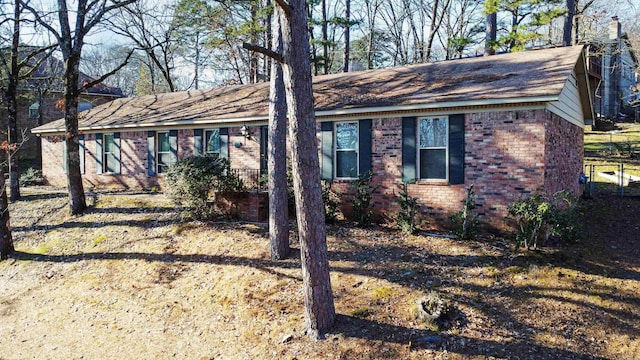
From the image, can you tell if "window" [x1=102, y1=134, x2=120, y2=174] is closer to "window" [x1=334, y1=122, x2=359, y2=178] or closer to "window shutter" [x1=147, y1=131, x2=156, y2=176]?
"window shutter" [x1=147, y1=131, x2=156, y2=176]

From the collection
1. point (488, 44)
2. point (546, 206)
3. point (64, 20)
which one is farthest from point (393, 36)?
point (546, 206)

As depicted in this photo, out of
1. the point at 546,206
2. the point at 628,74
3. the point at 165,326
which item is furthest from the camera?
the point at 628,74

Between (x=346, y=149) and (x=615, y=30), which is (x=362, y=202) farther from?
(x=615, y=30)

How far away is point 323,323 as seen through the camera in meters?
5.66

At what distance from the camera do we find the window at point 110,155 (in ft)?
52.5

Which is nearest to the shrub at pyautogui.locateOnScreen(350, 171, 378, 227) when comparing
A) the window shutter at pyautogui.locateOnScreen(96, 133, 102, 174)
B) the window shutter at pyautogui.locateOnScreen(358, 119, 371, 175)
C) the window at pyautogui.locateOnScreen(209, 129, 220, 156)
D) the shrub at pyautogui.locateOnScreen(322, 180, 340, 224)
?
the window shutter at pyautogui.locateOnScreen(358, 119, 371, 175)

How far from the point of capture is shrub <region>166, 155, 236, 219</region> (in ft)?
32.7

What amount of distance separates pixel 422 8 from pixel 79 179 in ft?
74.9

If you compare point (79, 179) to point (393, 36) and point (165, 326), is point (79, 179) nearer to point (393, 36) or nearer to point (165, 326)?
point (165, 326)

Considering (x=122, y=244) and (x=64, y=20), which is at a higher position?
(x=64, y=20)

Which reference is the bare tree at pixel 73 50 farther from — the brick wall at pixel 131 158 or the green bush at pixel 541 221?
the green bush at pixel 541 221

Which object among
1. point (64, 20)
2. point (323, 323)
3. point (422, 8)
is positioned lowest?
point (323, 323)

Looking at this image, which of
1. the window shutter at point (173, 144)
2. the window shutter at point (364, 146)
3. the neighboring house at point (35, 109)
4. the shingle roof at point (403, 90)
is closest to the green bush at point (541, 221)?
the shingle roof at point (403, 90)

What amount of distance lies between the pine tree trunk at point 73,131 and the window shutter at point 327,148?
677cm
